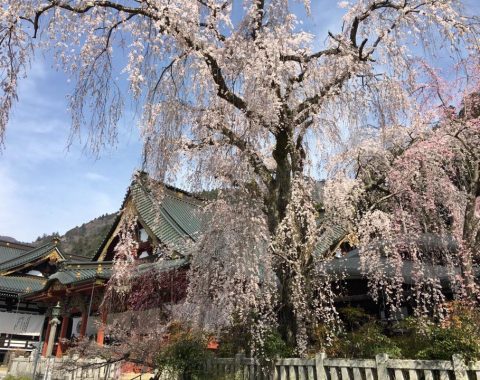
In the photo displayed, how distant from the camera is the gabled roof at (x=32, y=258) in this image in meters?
25.9

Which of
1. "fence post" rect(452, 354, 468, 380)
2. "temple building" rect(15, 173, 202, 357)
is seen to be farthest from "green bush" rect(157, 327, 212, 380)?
"fence post" rect(452, 354, 468, 380)

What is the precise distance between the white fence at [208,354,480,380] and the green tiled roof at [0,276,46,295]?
20080 mm

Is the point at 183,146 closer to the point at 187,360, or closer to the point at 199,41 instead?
the point at 199,41

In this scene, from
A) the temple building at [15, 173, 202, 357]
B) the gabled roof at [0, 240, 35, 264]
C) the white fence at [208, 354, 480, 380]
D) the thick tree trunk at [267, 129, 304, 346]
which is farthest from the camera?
the gabled roof at [0, 240, 35, 264]

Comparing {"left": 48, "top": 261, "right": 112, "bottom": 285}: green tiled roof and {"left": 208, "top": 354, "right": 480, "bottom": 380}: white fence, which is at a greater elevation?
{"left": 48, "top": 261, "right": 112, "bottom": 285}: green tiled roof

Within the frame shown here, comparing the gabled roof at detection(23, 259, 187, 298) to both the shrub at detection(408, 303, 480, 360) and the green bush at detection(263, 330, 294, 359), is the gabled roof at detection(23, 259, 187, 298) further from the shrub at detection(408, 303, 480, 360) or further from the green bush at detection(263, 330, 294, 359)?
the shrub at detection(408, 303, 480, 360)

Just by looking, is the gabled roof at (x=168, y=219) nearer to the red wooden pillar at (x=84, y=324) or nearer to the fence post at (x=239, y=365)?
the red wooden pillar at (x=84, y=324)

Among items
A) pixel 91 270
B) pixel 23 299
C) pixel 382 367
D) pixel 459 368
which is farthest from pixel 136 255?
pixel 459 368

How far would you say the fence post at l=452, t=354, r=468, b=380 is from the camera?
17.9 feet

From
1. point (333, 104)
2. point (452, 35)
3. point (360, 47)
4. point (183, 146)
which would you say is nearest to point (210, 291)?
point (183, 146)

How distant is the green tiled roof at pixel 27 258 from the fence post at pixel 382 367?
2559 cm

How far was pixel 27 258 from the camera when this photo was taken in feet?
90.6

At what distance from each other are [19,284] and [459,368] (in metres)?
25.6

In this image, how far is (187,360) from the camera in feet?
27.2
